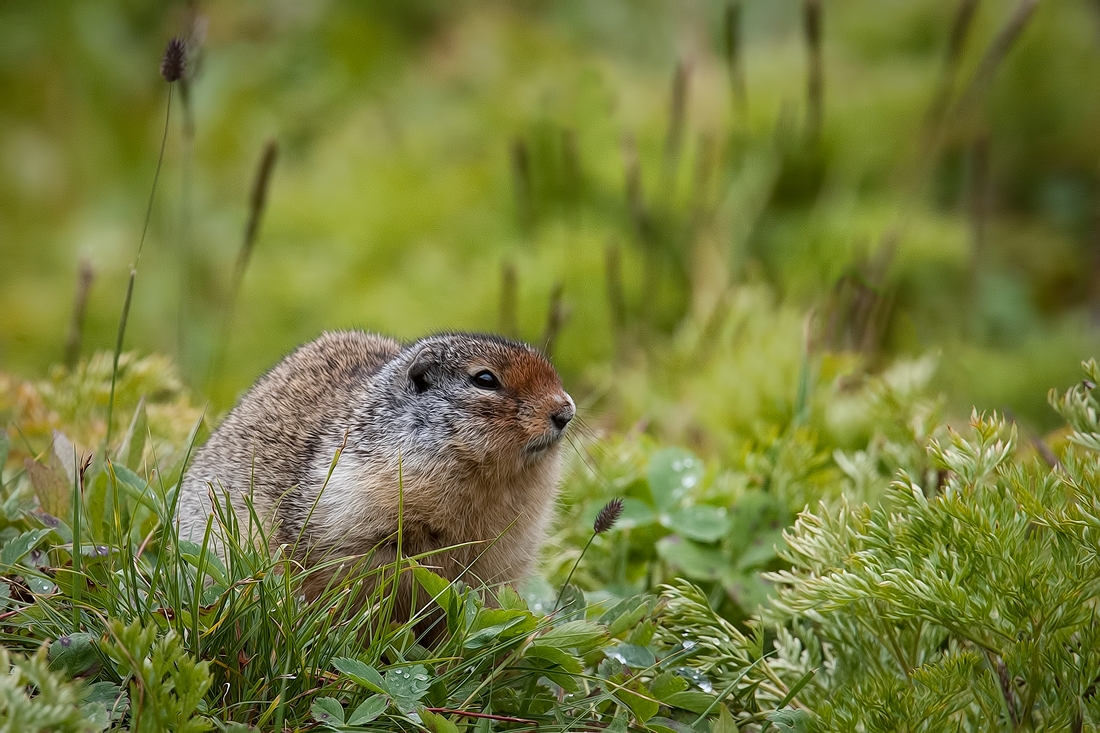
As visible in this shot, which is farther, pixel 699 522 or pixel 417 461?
pixel 699 522

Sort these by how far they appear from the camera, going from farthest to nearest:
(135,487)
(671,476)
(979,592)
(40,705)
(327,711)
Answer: (671,476), (135,487), (979,592), (327,711), (40,705)

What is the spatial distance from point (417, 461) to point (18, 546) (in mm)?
1028

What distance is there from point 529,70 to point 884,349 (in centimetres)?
380

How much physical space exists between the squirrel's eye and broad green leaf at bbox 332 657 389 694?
1.15 meters

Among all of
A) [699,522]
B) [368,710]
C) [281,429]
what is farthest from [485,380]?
[368,710]

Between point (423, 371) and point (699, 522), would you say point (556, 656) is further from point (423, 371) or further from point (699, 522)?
point (423, 371)

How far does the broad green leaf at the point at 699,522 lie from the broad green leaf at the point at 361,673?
1.30m

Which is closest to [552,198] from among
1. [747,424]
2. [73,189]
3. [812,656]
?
[747,424]

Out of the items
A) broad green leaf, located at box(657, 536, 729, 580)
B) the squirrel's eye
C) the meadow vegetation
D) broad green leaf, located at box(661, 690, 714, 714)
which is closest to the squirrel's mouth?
the squirrel's eye

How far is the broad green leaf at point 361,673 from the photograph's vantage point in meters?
2.06

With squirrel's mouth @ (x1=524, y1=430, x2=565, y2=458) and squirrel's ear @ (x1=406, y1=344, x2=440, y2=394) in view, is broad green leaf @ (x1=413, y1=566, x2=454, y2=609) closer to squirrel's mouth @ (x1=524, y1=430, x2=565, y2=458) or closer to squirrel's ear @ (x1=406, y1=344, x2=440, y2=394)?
squirrel's mouth @ (x1=524, y1=430, x2=565, y2=458)

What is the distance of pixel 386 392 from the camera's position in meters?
3.22

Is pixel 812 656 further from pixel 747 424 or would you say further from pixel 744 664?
pixel 747 424

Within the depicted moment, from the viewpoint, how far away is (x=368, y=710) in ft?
6.72
